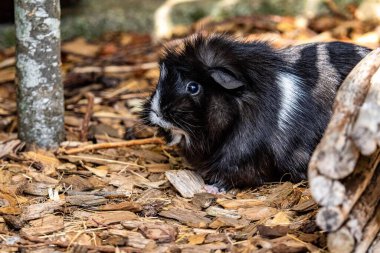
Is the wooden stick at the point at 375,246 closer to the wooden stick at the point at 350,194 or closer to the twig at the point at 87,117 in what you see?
the wooden stick at the point at 350,194

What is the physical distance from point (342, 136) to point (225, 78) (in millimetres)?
993

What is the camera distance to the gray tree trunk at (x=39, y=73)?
3.80m

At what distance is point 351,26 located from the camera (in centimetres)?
592

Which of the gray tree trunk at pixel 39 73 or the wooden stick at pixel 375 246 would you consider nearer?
the wooden stick at pixel 375 246

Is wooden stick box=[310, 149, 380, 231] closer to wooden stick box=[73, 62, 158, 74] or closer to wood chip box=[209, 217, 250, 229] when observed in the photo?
wood chip box=[209, 217, 250, 229]

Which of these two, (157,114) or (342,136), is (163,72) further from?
(342,136)

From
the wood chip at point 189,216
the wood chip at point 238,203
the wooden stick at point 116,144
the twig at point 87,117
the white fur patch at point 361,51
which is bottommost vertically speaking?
the wood chip at point 189,216

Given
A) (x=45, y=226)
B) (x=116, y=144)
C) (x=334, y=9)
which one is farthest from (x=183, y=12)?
(x=45, y=226)

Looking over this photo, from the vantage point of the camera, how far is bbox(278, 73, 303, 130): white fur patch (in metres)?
3.55

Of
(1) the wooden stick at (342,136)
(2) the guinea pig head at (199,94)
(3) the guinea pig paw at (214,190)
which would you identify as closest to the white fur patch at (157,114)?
(2) the guinea pig head at (199,94)

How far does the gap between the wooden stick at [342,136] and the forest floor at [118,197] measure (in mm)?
471

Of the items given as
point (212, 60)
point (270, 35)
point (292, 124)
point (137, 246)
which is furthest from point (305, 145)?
point (270, 35)

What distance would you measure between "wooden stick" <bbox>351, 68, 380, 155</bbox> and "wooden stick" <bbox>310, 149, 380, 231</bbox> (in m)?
0.17

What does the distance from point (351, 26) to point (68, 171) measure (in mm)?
3245
